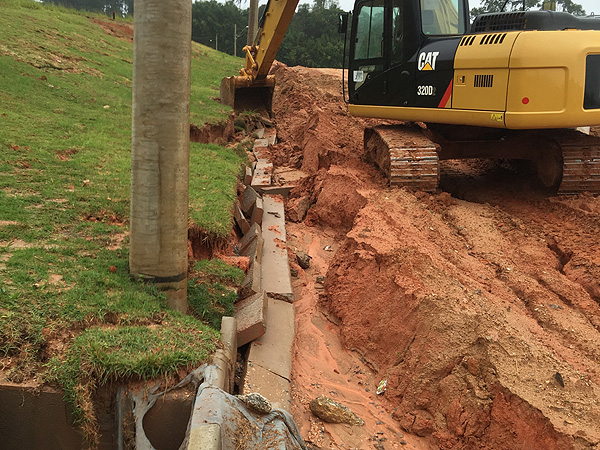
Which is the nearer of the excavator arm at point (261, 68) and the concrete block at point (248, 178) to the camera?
the concrete block at point (248, 178)

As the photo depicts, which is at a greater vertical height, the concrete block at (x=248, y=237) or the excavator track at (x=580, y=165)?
the excavator track at (x=580, y=165)

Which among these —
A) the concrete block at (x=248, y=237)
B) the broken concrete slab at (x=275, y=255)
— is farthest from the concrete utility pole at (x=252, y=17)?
the concrete block at (x=248, y=237)

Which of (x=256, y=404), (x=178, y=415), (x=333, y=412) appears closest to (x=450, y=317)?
(x=333, y=412)

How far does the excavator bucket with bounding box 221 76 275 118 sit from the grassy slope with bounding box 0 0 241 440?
2.78 meters

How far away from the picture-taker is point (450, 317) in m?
4.62

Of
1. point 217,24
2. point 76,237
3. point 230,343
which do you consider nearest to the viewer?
point 230,343

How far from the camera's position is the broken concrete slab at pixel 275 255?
601 centimetres

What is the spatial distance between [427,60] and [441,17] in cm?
98

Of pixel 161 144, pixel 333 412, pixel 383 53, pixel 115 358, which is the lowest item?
pixel 333 412

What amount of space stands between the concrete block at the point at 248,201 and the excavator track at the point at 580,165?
4574mm

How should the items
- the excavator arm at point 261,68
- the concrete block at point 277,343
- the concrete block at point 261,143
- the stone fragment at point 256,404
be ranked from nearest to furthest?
the stone fragment at point 256,404
the concrete block at point 277,343
the excavator arm at point 261,68
the concrete block at point 261,143

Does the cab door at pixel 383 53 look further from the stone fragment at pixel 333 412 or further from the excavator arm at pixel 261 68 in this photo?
the stone fragment at pixel 333 412

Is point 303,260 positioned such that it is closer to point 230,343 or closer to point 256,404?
point 230,343

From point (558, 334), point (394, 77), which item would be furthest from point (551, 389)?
point (394, 77)
